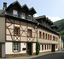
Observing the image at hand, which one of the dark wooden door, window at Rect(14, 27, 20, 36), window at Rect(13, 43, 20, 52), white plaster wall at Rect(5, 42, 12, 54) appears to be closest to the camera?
white plaster wall at Rect(5, 42, 12, 54)

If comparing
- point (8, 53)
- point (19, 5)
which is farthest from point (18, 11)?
point (8, 53)

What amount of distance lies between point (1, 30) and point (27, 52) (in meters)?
6.48

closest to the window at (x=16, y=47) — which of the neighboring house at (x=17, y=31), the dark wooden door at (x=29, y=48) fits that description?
the neighboring house at (x=17, y=31)

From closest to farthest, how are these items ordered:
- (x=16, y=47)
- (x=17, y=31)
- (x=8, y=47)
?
(x=8, y=47), (x=16, y=47), (x=17, y=31)

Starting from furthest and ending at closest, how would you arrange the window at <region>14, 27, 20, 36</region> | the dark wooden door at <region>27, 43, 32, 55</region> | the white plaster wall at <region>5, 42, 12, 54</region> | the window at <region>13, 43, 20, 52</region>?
the dark wooden door at <region>27, 43, 32, 55</region> < the window at <region>14, 27, 20, 36</region> < the window at <region>13, 43, 20, 52</region> < the white plaster wall at <region>5, 42, 12, 54</region>

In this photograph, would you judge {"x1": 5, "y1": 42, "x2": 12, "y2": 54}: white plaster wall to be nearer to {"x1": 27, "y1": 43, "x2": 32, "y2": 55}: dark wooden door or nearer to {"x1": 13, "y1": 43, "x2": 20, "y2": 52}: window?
{"x1": 13, "y1": 43, "x2": 20, "y2": 52}: window

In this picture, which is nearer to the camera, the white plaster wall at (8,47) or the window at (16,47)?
the white plaster wall at (8,47)

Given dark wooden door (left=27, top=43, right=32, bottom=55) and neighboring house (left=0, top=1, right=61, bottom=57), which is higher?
neighboring house (left=0, top=1, right=61, bottom=57)

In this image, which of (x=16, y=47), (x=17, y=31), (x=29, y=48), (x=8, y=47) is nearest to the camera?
(x=8, y=47)

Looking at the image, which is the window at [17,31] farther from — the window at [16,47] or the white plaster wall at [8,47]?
the white plaster wall at [8,47]

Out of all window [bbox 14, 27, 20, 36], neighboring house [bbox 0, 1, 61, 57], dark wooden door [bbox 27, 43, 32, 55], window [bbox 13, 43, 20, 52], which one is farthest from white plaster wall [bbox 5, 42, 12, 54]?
dark wooden door [bbox 27, 43, 32, 55]

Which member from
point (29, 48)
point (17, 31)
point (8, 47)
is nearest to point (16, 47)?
point (8, 47)

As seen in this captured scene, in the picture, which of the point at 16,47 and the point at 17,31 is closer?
the point at 16,47

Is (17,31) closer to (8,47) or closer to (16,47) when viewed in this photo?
(16,47)
